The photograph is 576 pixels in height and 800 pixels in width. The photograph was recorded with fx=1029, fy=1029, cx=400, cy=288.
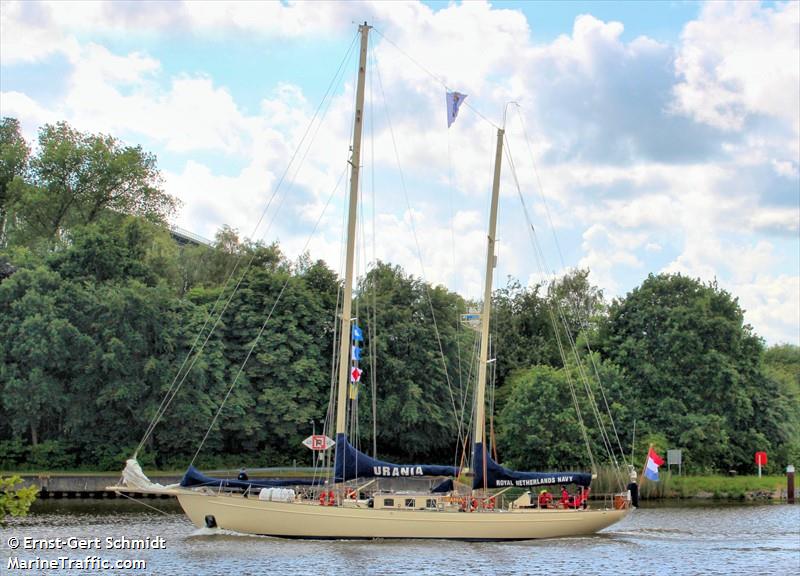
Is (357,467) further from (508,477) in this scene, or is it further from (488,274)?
(488,274)

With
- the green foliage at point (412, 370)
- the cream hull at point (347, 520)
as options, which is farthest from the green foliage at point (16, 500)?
the green foliage at point (412, 370)

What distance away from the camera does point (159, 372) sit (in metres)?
80.6

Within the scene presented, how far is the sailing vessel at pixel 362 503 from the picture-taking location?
1746 inches

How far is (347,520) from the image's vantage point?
4416 cm

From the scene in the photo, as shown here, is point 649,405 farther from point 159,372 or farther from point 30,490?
point 30,490

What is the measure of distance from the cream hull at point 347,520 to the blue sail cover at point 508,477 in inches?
62.6

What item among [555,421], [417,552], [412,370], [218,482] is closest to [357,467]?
[417,552]

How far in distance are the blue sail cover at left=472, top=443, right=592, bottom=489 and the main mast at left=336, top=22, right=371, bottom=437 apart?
21.6 feet

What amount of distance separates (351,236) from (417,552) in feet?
47.1

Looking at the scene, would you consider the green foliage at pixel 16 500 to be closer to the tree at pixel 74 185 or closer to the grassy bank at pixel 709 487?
the grassy bank at pixel 709 487

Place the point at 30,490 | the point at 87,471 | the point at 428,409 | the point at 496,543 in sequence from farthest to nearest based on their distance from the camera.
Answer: the point at 428,409, the point at 87,471, the point at 496,543, the point at 30,490

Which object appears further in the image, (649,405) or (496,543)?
(649,405)

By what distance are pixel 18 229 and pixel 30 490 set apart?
92.8 meters

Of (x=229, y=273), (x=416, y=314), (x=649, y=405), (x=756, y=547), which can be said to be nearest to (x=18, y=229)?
(x=229, y=273)
